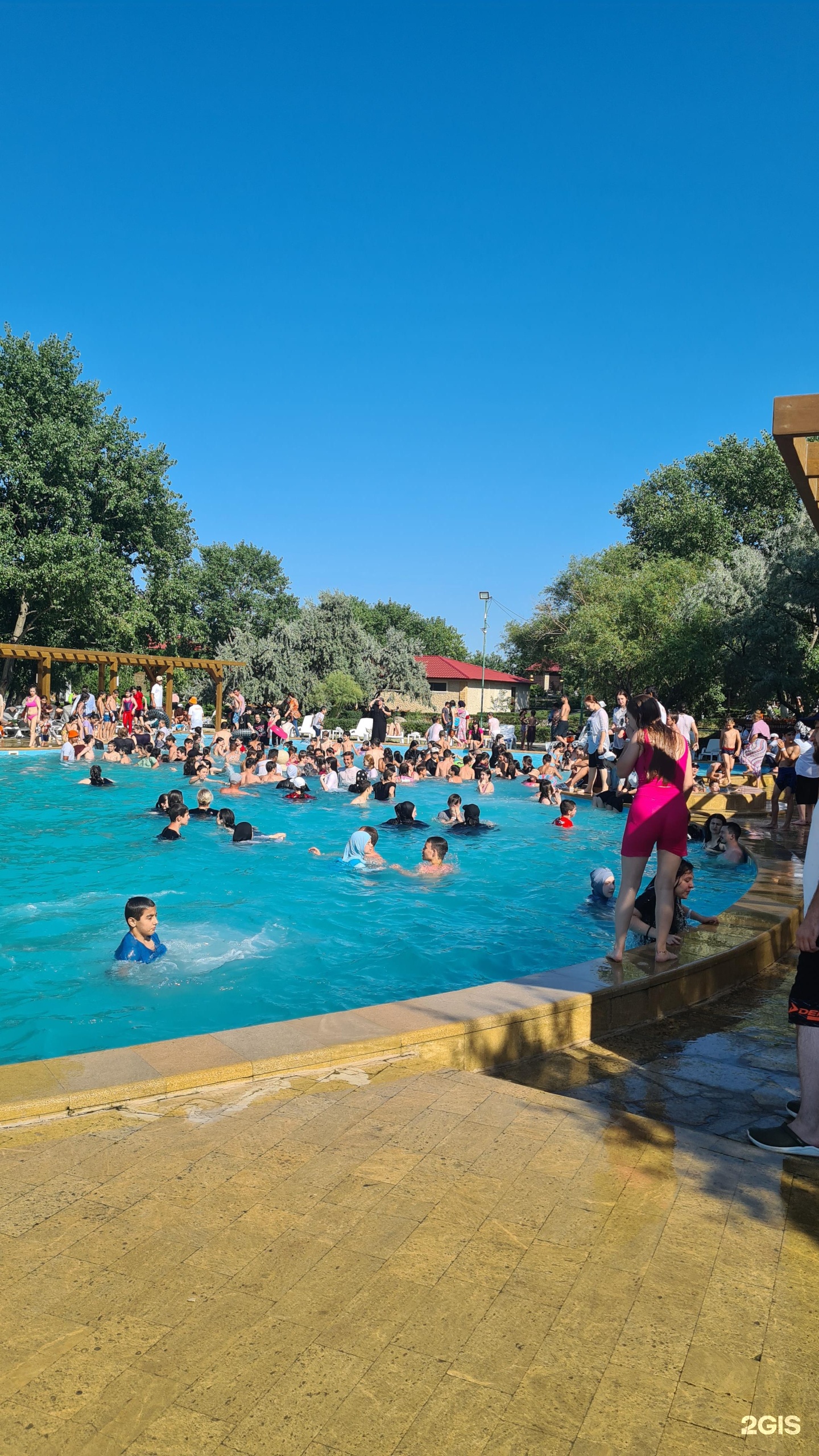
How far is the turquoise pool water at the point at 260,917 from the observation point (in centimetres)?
725

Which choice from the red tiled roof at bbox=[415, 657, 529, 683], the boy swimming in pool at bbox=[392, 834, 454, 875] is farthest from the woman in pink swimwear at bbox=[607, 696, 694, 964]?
the red tiled roof at bbox=[415, 657, 529, 683]

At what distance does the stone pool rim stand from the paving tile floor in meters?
0.14

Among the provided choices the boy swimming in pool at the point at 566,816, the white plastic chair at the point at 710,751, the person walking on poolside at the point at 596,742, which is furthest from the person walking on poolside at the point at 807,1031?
the white plastic chair at the point at 710,751

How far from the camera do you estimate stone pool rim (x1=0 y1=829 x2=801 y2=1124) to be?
151 inches

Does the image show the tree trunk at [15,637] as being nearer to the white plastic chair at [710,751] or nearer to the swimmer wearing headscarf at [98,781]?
the swimmer wearing headscarf at [98,781]

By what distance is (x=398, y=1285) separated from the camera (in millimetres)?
2549

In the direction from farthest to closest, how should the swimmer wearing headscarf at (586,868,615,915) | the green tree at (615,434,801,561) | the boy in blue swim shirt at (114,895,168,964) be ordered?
1. the green tree at (615,434,801,561)
2. the swimmer wearing headscarf at (586,868,615,915)
3. the boy in blue swim shirt at (114,895,168,964)

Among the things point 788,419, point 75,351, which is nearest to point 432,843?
point 788,419

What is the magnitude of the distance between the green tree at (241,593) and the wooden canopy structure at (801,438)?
53514 millimetres

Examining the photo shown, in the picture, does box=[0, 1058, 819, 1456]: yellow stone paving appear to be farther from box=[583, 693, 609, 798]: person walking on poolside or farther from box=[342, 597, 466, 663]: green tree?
box=[342, 597, 466, 663]: green tree

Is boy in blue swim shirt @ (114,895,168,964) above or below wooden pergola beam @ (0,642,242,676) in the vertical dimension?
below

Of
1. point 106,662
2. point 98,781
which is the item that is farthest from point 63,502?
point 98,781

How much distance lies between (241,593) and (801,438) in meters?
62.7

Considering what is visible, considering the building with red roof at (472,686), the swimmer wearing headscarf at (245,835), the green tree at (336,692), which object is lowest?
the swimmer wearing headscarf at (245,835)
